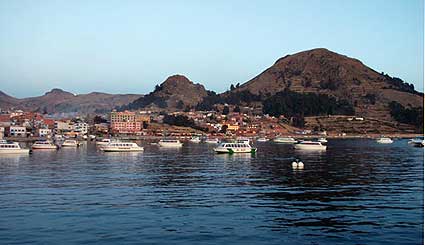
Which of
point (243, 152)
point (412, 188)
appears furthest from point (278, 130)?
point (412, 188)

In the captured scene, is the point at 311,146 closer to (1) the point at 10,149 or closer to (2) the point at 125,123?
(1) the point at 10,149

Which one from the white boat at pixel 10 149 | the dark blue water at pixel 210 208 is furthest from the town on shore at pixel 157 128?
the dark blue water at pixel 210 208

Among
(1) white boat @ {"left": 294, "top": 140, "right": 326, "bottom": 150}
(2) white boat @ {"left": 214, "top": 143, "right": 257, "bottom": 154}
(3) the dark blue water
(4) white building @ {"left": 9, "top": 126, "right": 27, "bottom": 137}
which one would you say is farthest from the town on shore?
(3) the dark blue water

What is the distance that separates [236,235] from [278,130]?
573 feet

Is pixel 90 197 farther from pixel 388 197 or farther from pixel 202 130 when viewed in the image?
pixel 202 130

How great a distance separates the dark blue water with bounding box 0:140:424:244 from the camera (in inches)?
745

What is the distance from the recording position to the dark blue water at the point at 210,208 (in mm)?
18922

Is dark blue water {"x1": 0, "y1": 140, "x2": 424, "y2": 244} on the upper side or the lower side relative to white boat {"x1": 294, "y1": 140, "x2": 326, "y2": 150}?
lower

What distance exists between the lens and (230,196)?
92.8ft

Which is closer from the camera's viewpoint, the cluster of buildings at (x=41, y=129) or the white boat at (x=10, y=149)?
the white boat at (x=10, y=149)

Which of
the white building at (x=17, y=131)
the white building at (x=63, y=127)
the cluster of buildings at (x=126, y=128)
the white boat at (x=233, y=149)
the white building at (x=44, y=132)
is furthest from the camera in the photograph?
the white building at (x=63, y=127)

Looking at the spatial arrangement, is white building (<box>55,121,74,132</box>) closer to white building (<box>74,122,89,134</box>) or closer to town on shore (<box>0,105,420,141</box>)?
town on shore (<box>0,105,420,141</box>)

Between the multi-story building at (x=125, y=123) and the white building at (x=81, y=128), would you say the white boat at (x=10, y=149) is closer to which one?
the white building at (x=81, y=128)

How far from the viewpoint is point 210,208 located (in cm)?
2436
